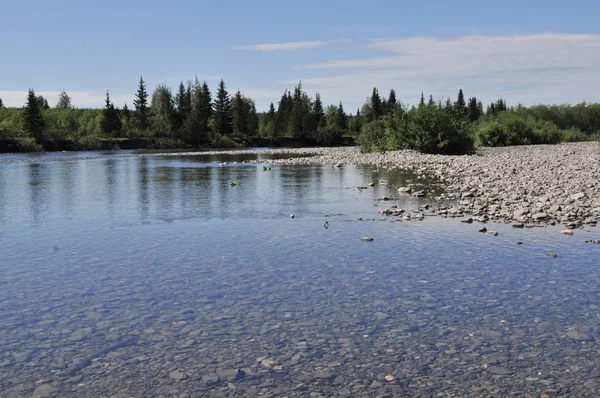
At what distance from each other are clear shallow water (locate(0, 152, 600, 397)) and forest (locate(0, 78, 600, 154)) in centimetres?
4055

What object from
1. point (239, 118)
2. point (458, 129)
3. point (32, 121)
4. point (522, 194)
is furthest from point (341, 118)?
point (522, 194)

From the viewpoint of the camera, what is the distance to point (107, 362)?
6.76 meters

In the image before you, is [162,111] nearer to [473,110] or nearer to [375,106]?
[375,106]

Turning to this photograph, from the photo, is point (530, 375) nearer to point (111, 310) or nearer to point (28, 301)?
point (111, 310)

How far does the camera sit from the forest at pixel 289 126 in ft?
183

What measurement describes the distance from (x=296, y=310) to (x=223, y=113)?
451ft

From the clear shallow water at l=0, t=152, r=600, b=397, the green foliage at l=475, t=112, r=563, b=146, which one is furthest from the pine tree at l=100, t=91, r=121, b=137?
the clear shallow water at l=0, t=152, r=600, b=397

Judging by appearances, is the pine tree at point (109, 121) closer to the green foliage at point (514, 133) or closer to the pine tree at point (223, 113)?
the pine tree at point (223, 113)

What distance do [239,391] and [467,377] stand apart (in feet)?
8.69

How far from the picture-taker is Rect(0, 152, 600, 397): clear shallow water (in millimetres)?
6307

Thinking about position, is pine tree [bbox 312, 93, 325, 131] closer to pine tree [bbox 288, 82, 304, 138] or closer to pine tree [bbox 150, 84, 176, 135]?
pine tree [bbox 288, 82, 304, 138]

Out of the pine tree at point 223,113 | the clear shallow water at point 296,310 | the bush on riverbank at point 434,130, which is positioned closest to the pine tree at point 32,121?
the pine tree at point 223,113

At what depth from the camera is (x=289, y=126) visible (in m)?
152

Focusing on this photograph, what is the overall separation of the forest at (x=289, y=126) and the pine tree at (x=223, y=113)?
3 centimetres
